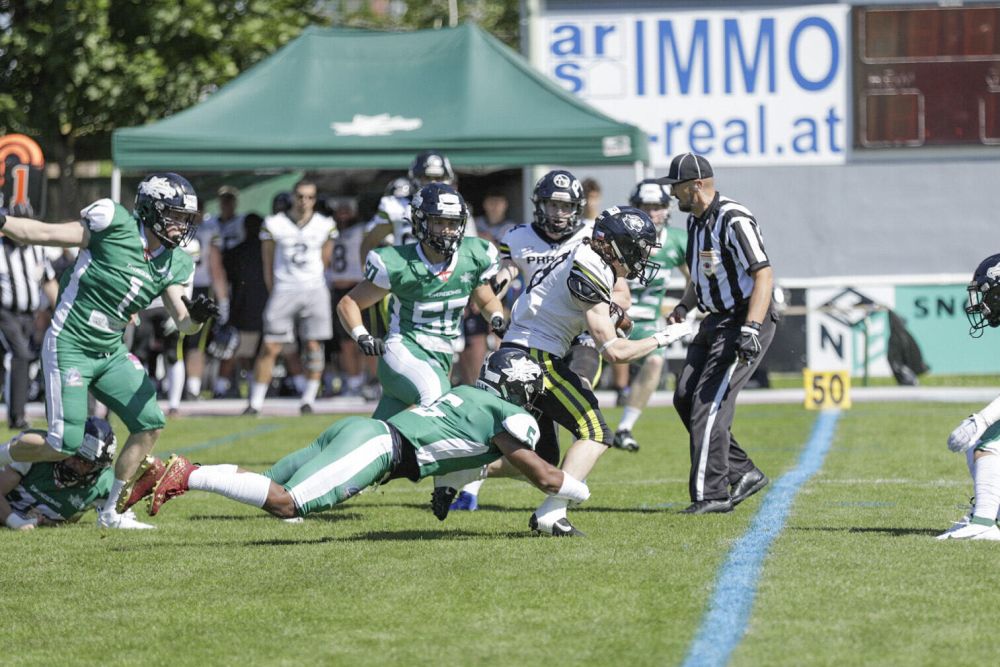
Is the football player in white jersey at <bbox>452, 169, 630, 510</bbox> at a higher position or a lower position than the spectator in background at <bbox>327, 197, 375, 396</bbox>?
higher

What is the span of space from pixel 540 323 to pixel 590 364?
1166mm

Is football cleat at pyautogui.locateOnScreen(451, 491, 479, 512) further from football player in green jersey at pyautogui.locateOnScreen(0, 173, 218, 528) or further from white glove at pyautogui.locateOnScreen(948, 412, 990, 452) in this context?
white glove at pyautogui.locateOnScreen(948, 412, 990, 452)

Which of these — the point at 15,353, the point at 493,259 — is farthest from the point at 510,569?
the point at 15,353

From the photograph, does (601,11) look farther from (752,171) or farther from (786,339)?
(786,339)

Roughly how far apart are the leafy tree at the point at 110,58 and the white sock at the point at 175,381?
28.3ft

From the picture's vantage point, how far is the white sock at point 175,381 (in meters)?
14.7

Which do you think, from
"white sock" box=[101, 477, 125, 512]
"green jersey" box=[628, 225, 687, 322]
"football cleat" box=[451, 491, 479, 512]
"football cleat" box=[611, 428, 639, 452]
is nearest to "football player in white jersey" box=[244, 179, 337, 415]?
"green jersey" box=[628, 225, 687, 322]

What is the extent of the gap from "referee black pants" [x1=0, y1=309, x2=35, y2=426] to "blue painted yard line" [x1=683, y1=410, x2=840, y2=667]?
6845mm

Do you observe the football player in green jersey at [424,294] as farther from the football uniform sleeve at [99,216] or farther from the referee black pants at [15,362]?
the referee black pants at [15,362]

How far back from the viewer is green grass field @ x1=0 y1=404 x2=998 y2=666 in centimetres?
496

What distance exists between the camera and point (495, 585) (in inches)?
234

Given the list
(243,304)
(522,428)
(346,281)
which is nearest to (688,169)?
(522,428)

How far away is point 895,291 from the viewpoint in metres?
18.2

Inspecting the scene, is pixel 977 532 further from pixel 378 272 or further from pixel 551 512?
pixel 378 272
